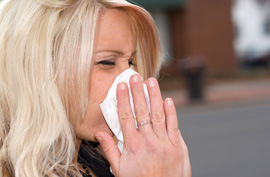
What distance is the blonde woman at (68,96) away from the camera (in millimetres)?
1464

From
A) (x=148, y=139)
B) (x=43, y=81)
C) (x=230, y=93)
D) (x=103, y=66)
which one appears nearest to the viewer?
(x=148, y=139)

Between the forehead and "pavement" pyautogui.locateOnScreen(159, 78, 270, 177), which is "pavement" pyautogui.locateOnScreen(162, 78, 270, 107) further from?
the forehead

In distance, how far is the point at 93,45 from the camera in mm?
1626

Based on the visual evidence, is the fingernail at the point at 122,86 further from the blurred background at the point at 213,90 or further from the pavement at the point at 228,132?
the pavement at the point at 228,132

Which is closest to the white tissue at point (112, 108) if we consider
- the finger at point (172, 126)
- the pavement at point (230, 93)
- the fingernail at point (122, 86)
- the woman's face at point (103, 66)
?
the woman's face at point (103, 66)

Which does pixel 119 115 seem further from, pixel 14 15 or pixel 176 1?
pixel 176 1

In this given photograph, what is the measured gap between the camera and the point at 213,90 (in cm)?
1535

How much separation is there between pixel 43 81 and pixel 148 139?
0.48 m

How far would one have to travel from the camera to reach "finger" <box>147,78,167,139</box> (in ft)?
4.77

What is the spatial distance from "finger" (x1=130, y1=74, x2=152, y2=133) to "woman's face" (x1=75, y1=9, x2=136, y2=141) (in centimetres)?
23

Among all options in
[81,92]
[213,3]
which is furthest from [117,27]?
[213,3]

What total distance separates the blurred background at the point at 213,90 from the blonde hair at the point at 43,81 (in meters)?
0.95

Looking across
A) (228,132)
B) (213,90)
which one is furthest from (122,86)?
(213,90)

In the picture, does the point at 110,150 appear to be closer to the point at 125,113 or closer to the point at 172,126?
the point at 125,113
